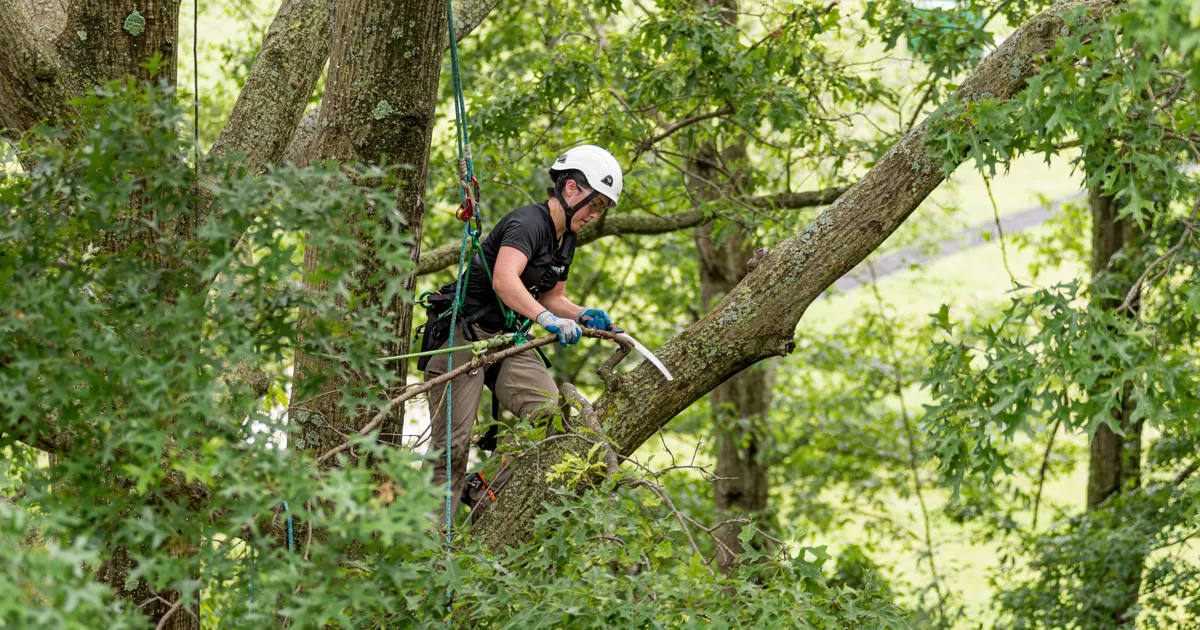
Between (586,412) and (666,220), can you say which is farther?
(666,220)

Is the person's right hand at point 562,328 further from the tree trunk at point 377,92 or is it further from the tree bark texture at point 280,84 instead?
the tree bark texture at point 280,84

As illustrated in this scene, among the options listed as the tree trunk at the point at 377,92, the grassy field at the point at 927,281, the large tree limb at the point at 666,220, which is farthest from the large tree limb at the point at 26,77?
the grassy field at the point at 927,281

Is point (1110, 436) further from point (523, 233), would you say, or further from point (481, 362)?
point (481, 362)

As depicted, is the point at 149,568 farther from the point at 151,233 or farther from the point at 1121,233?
the point at 1121,233

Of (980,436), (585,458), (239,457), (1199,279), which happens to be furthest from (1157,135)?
(239,457)

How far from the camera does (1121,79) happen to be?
2.86 meters

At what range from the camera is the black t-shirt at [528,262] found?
4.11 metres

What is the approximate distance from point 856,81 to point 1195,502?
11.6 feet

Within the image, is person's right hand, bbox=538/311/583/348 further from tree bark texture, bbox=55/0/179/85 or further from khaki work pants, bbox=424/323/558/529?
tree bark texture, bbox=55/0/179/85

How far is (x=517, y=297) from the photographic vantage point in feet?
12.9

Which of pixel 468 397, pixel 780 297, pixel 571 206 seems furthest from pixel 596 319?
pixel 780 297

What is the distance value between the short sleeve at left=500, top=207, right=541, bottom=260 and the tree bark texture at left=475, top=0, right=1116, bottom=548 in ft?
2.46

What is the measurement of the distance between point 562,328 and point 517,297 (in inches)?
9.4

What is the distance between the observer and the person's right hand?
375cm
